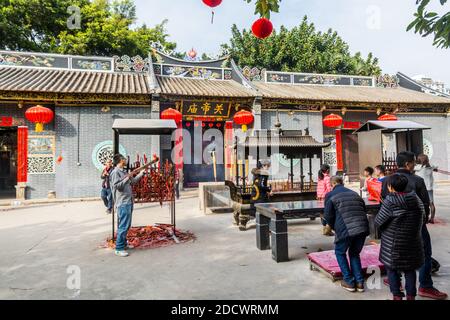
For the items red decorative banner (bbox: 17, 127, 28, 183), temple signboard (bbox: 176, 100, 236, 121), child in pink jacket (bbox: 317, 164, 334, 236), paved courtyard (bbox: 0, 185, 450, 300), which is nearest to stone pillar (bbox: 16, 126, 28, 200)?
red decorative banner (bbox: 17, 127, 28, 183)

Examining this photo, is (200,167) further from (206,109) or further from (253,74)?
(253,74)

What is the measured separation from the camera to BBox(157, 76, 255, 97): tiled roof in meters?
11.1

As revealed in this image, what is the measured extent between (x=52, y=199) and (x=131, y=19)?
50.5 ft

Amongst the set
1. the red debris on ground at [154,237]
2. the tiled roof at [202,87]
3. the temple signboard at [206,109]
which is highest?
the tiled roof at [202,87]

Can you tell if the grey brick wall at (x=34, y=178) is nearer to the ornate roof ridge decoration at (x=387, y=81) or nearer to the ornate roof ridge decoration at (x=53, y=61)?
the ornate roof ridge decoration at (x=53, y=61)

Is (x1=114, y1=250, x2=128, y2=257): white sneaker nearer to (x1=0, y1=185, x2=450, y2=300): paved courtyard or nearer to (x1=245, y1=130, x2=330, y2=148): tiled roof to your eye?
(x1=0, y1=185, x2=450, y2=300): paved courtyard

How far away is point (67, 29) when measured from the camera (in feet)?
56.9

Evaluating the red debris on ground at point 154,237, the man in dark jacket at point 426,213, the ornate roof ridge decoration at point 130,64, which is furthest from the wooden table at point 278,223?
the ornate roof ridge decoration at point 130,64

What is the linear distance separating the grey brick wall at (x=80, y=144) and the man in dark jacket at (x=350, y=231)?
927cm

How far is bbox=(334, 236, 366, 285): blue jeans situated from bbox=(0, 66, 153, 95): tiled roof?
901cm

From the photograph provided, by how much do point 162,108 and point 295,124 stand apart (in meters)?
5.79

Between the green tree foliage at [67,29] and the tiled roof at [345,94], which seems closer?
the tiled roof at [345,94]

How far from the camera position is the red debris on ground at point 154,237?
4.94 m
